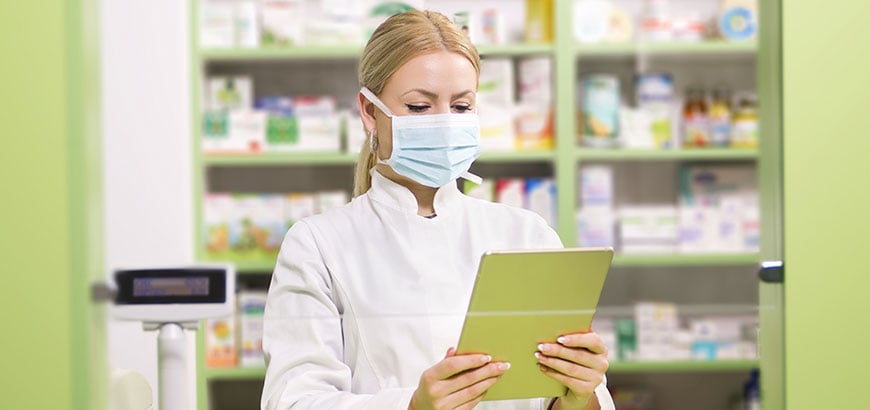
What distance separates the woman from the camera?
4.38 ft

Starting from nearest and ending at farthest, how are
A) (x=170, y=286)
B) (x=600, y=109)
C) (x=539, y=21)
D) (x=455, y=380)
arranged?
(x=455, y=380) → (x=170, y=286) → (x=600, y=109) → (x=539, y=21)

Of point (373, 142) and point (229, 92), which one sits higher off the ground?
point (229, 92)

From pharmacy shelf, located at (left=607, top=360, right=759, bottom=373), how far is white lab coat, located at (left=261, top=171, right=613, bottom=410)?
19 cm

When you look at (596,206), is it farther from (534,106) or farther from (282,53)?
(282,53)

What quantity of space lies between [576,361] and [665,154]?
0.60 meters

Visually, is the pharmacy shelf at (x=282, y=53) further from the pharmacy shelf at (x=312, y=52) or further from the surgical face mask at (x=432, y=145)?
the surgical face mask at (x=432, y=145)

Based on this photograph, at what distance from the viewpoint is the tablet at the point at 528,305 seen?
123 centimetres

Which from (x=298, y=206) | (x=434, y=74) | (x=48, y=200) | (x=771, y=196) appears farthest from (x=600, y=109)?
(x=48, y=200)

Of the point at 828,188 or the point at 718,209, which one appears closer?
the point at 828,188

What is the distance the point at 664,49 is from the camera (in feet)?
5.44

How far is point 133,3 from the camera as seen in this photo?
145cm

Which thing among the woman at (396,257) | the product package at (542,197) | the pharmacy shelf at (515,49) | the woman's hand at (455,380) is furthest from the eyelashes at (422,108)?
the woman's hand at (455,380)

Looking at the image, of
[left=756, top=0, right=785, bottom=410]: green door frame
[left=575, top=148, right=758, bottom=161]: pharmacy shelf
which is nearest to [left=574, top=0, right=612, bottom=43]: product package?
[left=575, top=148, right=758, bottom=161]: pharmacy shelf

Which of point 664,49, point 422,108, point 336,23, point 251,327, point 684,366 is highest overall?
point 336,23
